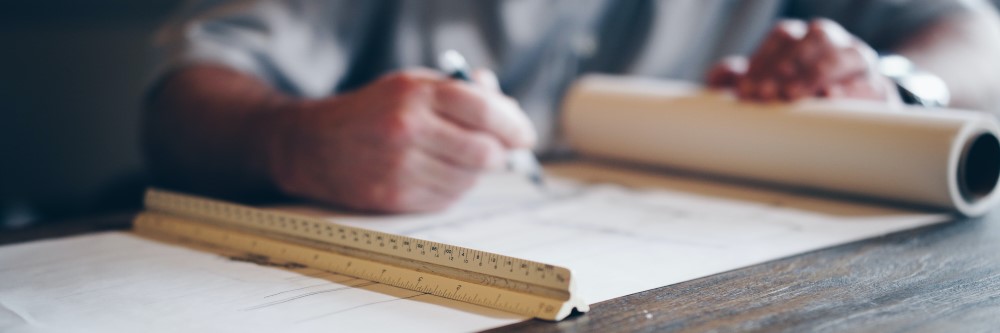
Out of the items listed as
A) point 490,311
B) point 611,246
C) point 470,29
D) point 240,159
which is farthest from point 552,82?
point 490,311

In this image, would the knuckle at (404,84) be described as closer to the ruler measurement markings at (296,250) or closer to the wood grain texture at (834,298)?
the ruler measurement markings at (296,250)

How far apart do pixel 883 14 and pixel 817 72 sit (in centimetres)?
54

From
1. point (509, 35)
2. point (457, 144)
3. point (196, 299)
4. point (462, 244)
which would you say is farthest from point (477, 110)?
point (509, 35)

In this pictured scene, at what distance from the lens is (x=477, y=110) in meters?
0.91

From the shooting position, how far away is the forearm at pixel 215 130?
3.53 feet

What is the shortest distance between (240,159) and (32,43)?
145cm

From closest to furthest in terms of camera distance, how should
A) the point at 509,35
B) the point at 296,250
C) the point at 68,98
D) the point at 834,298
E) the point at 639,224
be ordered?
the point at 834,298
the point at 296,250
the point at 639,224
the point at 509,35
the point at 68,98

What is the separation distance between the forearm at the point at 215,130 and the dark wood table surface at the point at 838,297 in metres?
0.58

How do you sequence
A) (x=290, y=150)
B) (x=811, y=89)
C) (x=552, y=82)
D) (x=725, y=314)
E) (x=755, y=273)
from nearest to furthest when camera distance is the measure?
(x=725, y=314) < (x=755, y=273) < (x=290, y=150) < (x=811, y=89) < (x=552, y=82)

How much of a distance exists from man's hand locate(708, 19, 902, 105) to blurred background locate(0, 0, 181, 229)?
5.32 feet

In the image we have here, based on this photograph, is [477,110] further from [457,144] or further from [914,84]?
[914,84]

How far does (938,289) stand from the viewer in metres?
0.63

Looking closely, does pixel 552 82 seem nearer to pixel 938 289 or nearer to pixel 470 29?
pixel 470 29

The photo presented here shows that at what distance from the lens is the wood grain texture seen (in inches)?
21.6
